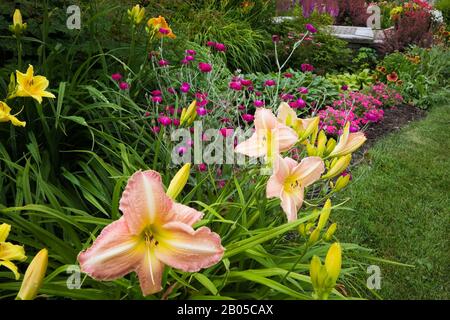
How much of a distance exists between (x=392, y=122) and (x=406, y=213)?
1959 mm

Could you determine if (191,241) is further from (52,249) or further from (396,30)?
(396,30)

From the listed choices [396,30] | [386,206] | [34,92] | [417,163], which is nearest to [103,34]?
[34,92]

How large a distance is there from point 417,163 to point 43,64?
10.6 ft

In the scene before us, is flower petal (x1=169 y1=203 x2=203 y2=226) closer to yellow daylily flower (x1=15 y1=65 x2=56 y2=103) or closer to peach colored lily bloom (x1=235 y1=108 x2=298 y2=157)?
peach colored lily bloom (x1=235 y1=108 x2=298 y2=157)

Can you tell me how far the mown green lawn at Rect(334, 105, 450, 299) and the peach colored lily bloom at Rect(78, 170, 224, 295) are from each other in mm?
1906

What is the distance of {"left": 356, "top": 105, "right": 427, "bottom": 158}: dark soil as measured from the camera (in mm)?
4789

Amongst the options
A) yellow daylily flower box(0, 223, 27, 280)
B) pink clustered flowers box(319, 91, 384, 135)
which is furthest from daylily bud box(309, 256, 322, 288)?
pink clustered flowers box(319, 91, 384, 135)

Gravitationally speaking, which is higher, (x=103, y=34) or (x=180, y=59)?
(x=103, y=34)

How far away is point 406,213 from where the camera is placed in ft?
11.7

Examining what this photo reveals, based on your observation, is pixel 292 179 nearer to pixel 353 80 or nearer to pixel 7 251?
pixel 7 251

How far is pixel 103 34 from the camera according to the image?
3.11 metres

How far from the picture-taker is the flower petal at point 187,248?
1.10m
